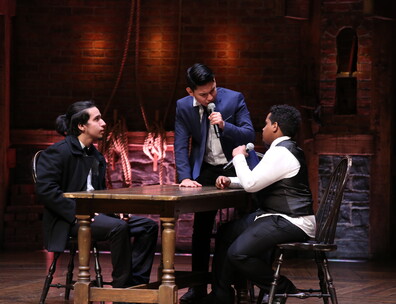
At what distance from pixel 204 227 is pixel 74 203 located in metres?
0.86

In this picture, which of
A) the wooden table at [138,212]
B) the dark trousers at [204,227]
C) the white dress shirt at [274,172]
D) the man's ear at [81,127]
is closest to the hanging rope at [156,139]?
the dark trousers at [204,227]

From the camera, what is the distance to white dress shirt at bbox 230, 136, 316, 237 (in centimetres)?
479

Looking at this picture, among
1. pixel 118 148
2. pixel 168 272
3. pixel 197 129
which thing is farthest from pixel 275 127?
pixel 118 148

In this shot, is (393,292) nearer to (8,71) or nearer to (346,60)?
(346,60)

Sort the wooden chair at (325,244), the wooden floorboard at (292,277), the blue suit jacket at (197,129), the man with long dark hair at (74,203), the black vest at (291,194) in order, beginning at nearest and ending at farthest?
the wooden chair at (325,244) < the black vest at (291,194) < the man with long dark hair at (74,203) < the blue suit jacket at (197,129) < the wooden floorboard at (292,277)

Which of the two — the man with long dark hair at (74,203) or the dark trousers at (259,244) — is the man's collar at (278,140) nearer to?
the dark trousers at (259,244)

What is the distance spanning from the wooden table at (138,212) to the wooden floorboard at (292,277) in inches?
40.1

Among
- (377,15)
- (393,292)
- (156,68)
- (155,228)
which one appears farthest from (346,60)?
(155,228)

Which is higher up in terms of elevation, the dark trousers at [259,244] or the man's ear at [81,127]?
the man's ear at [81,127]

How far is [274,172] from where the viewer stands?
15.8 ft

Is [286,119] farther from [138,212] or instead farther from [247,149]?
[138,212]

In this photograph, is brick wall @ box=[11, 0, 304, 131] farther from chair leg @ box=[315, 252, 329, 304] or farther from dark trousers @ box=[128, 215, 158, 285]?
chair leg @ box=[315, 252, 329, 304]

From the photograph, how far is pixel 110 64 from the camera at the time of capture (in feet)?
27.6

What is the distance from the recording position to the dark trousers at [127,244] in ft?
16.5
